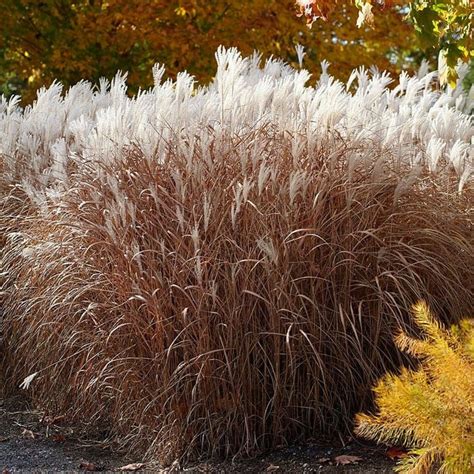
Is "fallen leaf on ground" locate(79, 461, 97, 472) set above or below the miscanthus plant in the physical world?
below

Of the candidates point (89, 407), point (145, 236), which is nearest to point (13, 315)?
point (89, 407)

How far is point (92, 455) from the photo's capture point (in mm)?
4355

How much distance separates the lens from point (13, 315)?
16.6 feet

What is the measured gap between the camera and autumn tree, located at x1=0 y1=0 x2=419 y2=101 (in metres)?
10.7

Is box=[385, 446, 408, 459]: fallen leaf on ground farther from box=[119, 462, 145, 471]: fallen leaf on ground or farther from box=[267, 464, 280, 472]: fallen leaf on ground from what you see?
box=[119, 462, 145, 471]: fallen leaf on ground

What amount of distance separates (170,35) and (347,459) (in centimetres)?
783

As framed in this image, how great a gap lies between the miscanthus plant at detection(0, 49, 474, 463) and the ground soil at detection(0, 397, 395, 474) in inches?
3.4

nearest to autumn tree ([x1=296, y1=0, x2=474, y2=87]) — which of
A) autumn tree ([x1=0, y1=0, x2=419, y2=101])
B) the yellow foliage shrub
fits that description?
the yellow foliage shrub

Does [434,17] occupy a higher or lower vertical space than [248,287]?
higher

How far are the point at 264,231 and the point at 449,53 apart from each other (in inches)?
44.7

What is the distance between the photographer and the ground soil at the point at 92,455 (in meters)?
3.85

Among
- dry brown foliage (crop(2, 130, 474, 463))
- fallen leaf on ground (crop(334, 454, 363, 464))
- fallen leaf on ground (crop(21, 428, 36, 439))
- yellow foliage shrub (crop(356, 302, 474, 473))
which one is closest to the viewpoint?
yellow foliage shrub (crop(356, 302, 474, 473))

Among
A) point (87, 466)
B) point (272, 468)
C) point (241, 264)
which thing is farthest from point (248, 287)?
point (87, 466)

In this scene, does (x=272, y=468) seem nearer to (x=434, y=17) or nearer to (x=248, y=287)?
(x=248, y=287)
